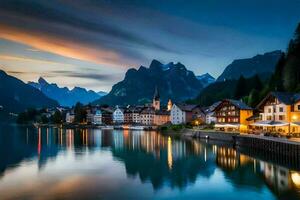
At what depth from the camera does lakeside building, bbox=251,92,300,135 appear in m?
66.4

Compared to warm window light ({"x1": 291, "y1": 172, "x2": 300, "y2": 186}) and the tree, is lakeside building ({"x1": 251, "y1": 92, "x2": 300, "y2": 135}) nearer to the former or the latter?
warm window light ({"x1": 291, "y1": 172, "x2": 300, "y2": 186})

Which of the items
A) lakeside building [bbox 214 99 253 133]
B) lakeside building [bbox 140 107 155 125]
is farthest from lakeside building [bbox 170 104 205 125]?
lakeside building [bbox 140 107 155 125]

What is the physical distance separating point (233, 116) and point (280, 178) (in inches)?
2076

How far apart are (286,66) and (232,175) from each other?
61402 millimetres

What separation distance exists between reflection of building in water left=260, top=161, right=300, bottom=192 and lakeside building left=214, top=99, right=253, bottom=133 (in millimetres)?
40212

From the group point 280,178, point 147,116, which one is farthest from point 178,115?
point 280,178

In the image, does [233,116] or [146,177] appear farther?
[233,116]

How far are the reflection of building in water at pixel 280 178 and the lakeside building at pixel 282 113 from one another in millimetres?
22229

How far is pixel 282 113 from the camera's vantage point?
227ft

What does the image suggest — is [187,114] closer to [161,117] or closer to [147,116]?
[161,117]

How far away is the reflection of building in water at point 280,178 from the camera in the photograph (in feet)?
110

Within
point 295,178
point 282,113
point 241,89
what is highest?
point 241,89

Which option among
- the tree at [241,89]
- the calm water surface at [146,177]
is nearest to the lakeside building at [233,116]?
the calm water surface at [146,177]

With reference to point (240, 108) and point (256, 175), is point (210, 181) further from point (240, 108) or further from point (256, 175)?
point (240, 108)
